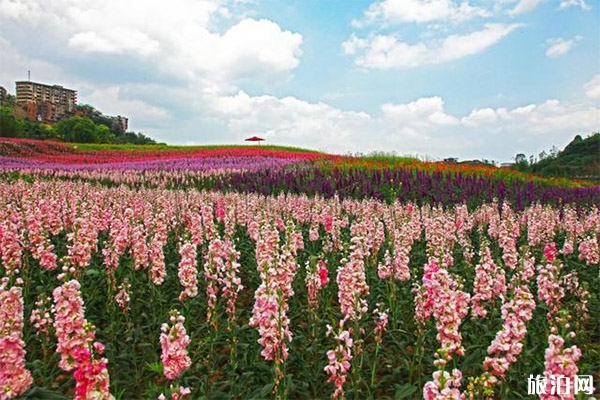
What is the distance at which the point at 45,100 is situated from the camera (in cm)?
6919

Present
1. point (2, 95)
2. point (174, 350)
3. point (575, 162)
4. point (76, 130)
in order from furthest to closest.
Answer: point (2, 95) < point (76, 130) < point (575, 162) < point (174, 350)

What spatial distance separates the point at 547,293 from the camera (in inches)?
175

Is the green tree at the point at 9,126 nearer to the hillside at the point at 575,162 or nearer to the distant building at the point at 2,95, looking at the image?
the distant building at the point at 2,95

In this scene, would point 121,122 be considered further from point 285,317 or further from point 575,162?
point 285,317

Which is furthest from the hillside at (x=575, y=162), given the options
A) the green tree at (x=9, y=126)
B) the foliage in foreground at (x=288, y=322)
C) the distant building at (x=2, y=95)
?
the distant building at (x=2, y=95)

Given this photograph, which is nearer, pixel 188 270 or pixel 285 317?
pixel 285 317

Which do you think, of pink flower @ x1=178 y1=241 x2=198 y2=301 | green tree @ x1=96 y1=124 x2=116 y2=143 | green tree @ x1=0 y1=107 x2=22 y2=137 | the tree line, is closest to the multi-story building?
the tree line

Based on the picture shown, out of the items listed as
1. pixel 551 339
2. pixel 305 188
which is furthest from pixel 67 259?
pixel 305 188

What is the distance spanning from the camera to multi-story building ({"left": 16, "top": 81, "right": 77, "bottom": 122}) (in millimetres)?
65562

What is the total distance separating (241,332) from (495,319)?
2.56 meters

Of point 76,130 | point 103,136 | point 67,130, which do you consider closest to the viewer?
point 76,130

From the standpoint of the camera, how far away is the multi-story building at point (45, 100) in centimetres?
6556

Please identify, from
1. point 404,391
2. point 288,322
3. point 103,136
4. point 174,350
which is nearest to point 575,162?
point 404,391

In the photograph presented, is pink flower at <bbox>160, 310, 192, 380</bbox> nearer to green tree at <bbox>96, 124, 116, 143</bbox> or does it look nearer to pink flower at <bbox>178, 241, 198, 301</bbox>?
pink flower at <bbox>178, 241, 198, 301</bbox>
